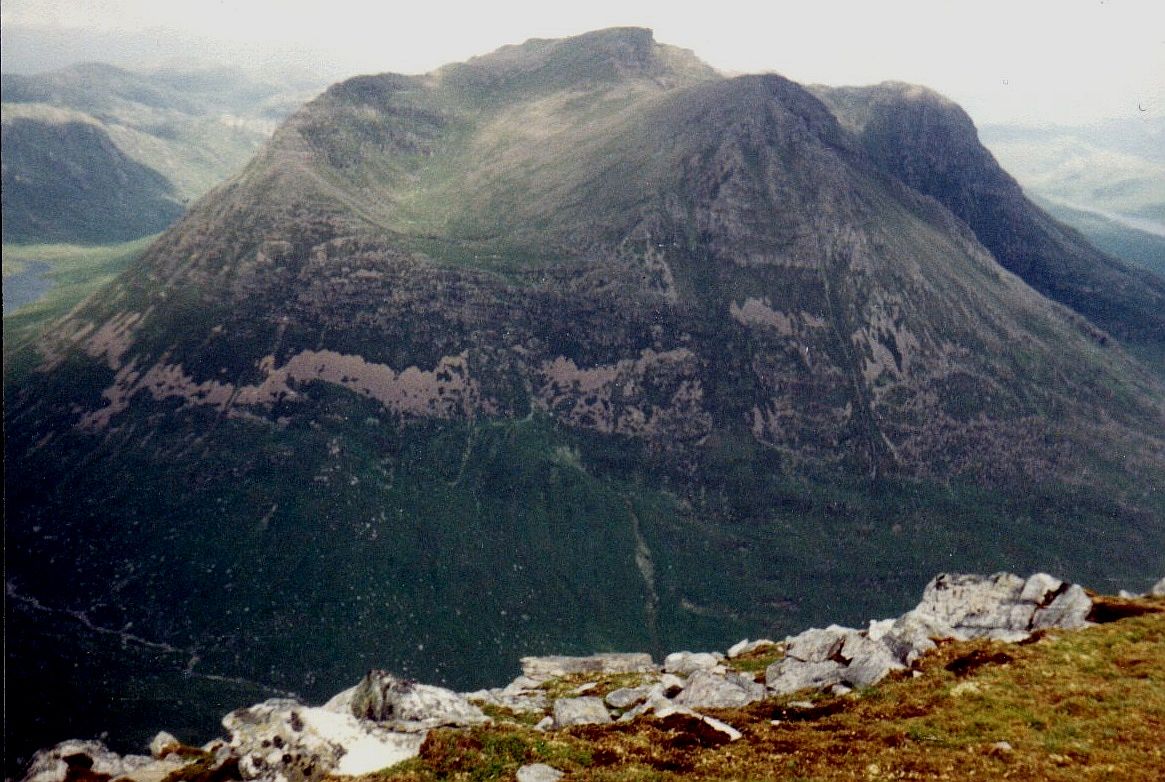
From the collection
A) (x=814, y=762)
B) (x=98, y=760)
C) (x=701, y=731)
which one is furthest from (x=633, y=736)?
(x=98, y=760)

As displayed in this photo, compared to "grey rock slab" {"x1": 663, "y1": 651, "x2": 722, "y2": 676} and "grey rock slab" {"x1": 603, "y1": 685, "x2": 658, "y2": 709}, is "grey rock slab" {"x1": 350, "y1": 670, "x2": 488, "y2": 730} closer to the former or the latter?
"grey rock slab" {"x1": 603, "y1": 685, "x2": 658, "y2": 709}

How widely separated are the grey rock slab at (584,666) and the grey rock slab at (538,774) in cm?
3854

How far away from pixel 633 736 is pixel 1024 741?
22956 millimetres

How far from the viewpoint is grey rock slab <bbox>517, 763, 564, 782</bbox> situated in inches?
1500

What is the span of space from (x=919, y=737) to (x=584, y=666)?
4607 centimetres

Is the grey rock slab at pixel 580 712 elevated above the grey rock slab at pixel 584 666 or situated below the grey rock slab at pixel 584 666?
above

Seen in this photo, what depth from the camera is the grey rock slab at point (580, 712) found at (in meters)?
52.5

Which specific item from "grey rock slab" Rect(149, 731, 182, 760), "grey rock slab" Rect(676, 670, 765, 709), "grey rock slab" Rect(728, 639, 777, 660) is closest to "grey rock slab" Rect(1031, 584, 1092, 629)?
"grey rock slab" Rect(728, 639, 777, 660)

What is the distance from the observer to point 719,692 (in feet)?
185

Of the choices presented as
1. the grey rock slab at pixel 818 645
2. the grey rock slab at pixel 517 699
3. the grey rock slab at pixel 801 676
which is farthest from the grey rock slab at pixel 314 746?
the grey rock slab at pixel 818 645

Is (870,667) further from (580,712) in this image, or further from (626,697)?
(580,712)

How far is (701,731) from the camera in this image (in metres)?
45.0

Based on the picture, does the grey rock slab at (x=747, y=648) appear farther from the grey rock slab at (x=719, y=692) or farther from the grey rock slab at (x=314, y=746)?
the grey rock slab at (x=314, y=746)

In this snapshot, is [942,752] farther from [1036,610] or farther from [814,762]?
[1036,610]
